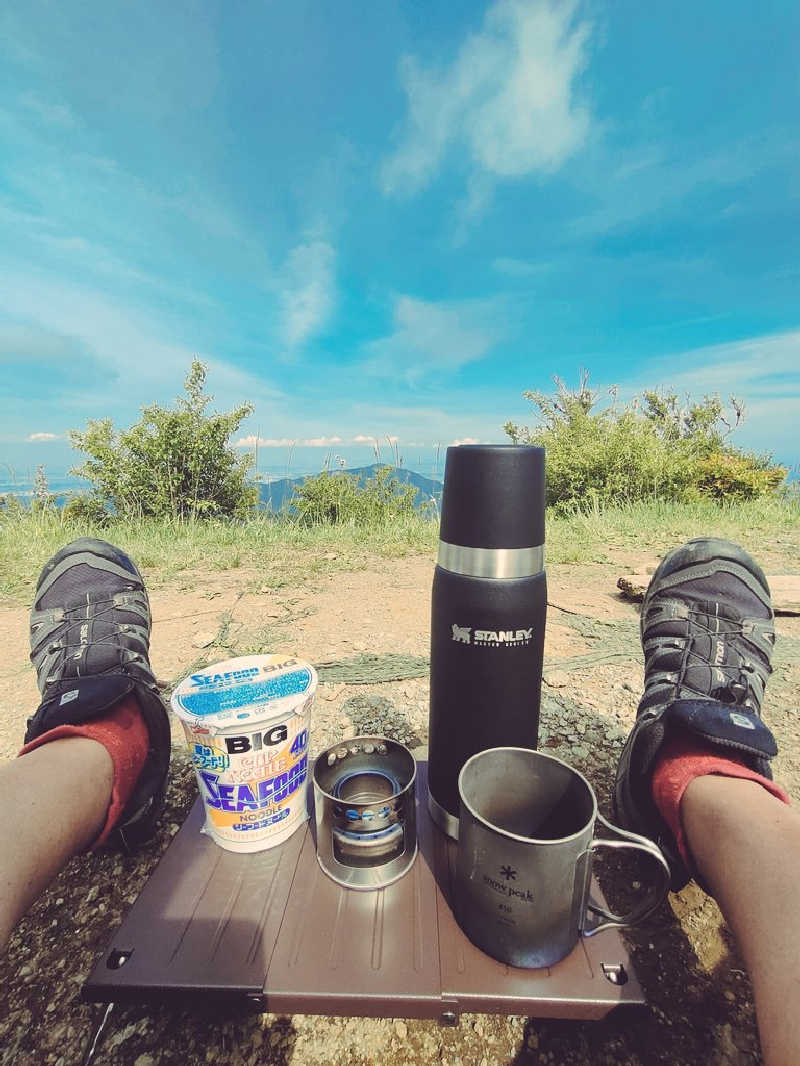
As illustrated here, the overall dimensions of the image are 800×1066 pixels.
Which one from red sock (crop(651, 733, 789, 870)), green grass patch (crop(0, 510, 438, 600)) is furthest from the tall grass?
red sock (crop(651, 733, 789, 870))

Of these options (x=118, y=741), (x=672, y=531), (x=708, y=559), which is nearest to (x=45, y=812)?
(x=118, y=741)

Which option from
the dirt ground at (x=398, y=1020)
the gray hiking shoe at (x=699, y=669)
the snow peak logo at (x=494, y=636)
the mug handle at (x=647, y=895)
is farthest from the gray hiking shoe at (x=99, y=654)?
the gray hiking shoe at (x=699, y=669)

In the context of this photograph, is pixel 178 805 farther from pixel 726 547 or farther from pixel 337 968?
pixel 726 547

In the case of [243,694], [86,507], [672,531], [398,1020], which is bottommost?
[398,1020]

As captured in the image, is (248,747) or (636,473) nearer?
(248,747)

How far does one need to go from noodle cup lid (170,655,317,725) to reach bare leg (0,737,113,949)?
294 millimetres

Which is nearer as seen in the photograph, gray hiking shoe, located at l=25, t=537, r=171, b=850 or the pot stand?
the pot stand

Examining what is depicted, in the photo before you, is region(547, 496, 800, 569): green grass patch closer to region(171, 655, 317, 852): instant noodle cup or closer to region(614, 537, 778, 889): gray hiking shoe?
region(614, 537, 778, 889): gray hiking shoe

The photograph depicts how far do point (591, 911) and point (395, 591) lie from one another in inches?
98.2

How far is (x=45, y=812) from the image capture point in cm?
100

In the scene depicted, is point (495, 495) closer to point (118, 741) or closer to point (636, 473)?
point (118, 741)

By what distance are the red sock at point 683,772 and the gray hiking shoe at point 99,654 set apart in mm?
1295

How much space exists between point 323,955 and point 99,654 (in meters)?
1.15

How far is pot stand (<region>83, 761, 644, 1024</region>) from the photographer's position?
0.85m
